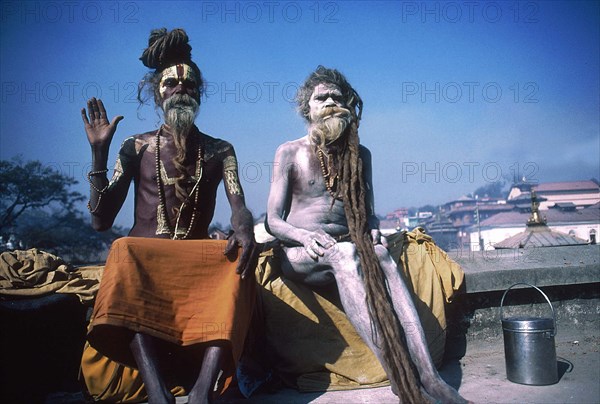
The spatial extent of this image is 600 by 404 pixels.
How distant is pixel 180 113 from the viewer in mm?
3264

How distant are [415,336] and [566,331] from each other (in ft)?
7.73

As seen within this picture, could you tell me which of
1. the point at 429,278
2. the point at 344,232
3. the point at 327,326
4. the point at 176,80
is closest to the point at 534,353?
the point at 429,278

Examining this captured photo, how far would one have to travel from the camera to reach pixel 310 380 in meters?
3.10

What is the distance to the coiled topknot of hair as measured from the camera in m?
3.47

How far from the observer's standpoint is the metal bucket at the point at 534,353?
2820 millimetres

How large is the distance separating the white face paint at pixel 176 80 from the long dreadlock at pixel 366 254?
1044 mm

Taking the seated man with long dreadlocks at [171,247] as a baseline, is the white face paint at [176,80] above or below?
above

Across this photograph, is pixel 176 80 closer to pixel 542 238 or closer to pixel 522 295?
pixel 522 295

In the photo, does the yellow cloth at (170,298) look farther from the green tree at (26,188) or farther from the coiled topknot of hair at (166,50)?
the green tree at (26,188)

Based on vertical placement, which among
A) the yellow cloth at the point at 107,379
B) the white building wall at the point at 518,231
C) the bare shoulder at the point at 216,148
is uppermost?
the bare shoulder at the point at 216,148

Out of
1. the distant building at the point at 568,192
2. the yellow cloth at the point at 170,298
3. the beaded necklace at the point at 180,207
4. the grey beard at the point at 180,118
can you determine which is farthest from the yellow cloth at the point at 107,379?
the distant building at the point at 568,192

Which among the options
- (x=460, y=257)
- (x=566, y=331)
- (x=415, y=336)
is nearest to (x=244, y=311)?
(x=415, y=336)

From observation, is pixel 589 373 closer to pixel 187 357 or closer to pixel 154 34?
pixel 187 357

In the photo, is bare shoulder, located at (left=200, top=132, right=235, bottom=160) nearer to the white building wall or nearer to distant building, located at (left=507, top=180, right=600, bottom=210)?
the white building wall
